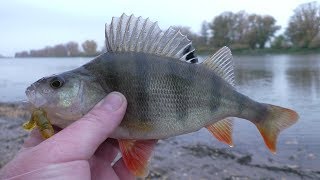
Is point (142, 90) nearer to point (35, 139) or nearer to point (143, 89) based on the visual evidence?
point (143, 89)

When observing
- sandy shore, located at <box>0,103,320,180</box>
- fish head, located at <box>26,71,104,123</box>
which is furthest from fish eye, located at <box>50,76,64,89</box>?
sandy shore, located at <box>0,103,320,180</box>

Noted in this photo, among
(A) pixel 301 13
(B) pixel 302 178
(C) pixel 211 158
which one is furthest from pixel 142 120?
(A) pixel 301 13

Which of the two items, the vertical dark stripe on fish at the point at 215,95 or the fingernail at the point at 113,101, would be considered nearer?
the fingernail at the point at 113,101

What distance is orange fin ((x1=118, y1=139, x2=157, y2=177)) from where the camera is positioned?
121 inches

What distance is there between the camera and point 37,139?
3.20 m

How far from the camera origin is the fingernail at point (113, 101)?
109 inches

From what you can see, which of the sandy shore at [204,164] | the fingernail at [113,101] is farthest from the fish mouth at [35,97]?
the sandy shore at [204,164]

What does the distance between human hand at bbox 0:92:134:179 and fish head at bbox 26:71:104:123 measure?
8 centimetres

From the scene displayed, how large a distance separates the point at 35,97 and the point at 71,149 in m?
0.44

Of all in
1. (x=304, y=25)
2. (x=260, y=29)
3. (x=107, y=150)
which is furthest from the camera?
(x=260, y=29)

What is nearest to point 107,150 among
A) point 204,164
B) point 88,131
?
point 88,131

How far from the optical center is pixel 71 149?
2.72 meters

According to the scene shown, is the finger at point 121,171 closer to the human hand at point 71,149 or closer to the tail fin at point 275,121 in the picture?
the human hand at point 71,149

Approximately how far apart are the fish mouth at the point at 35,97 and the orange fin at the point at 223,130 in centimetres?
133
